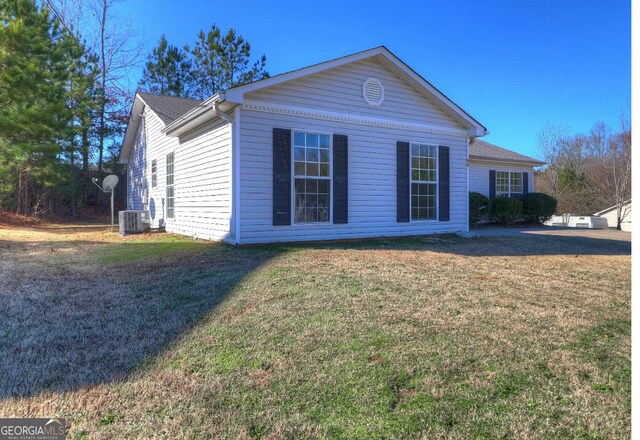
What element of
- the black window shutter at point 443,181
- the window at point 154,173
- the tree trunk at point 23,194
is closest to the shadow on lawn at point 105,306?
the black window shutter at point 443,181

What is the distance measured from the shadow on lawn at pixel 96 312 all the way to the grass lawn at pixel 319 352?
0.06ft

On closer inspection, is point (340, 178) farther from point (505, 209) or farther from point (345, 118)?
point (505, 209)

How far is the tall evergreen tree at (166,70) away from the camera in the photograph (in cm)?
2453

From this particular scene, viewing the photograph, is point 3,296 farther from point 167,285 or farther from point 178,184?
point 178,184

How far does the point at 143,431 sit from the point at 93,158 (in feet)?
75.8

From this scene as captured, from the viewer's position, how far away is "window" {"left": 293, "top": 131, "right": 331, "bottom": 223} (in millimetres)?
8086

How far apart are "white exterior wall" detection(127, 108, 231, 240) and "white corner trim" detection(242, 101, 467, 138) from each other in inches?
30.4

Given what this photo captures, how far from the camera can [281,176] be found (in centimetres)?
777

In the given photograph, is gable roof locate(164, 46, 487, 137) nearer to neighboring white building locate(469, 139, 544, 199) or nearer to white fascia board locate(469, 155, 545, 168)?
white fascia board locate(469, 155, 545, 168)

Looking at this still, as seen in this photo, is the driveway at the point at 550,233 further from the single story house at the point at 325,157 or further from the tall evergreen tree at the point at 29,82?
the tall evergreen tree at the point at 29,82

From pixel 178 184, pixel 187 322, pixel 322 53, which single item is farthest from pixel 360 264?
pixel 322 53

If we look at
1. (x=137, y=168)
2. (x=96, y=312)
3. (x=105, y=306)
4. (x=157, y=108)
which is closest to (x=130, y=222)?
(x=157, y=108)

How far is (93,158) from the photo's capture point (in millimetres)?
21328

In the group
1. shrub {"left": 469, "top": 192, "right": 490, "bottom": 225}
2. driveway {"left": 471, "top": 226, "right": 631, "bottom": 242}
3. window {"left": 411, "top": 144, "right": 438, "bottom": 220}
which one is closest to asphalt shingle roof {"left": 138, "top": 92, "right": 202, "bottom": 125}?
window {"left": 411, "top": 144, "right": 438, "bottom": 220}
